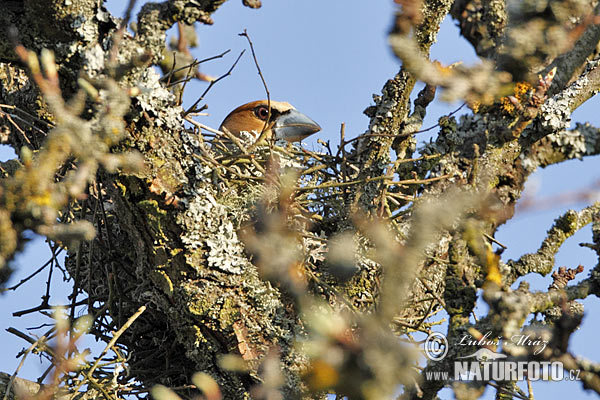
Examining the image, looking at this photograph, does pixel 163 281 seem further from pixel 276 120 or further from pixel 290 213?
pixel 276 120

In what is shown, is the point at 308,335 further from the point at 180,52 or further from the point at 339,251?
the point at 180,52

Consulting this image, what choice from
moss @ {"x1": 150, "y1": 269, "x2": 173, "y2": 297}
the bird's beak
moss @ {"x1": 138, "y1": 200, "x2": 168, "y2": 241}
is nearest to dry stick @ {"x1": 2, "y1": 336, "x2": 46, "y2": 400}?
moss @ {"x1": 150, "y1": 269, "x2": 173, "y2": 297}

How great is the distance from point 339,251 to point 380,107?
1.93 metres

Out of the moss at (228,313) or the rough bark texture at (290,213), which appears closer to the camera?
the rough bark texture at (290,213)

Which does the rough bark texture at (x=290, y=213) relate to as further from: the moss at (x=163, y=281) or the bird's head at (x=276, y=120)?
the bird's head at (x=276, y=120)

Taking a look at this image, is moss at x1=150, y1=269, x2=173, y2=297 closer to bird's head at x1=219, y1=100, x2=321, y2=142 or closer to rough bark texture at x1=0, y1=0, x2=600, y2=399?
rough bark texture at x1=0, y1=0, x2=600, y2=399

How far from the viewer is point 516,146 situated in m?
2.65

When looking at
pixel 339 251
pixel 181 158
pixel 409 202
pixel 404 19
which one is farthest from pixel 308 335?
pixel 404 19


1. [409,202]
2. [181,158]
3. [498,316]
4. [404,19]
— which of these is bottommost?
[498,316]

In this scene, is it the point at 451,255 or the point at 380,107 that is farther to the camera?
the point at 380,107

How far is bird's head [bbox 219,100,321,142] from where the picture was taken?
4989 millimetres

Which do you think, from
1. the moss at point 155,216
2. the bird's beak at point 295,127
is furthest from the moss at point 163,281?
the bird's beak at point 295,127

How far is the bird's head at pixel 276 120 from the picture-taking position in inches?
196

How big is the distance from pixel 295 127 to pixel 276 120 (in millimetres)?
273
